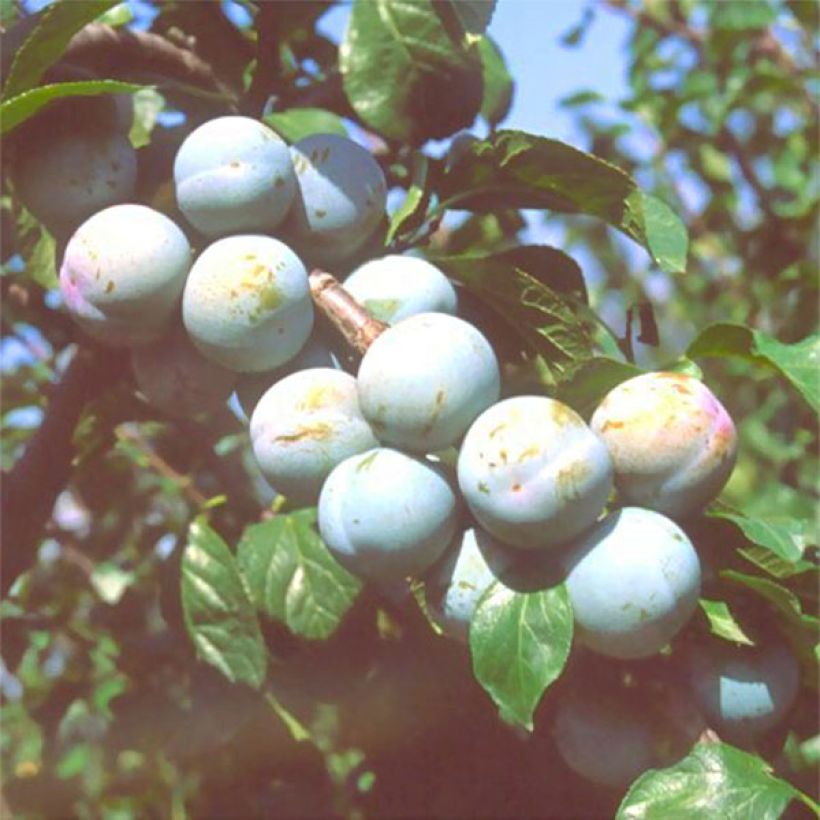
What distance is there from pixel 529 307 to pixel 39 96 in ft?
1.24

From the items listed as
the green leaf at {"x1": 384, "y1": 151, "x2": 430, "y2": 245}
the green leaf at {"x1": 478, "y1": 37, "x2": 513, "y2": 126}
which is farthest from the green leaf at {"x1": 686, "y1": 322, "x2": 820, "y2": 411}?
the green leaf at {"x1": 478, "y1": 37, "x2": 513, "y2": 126}

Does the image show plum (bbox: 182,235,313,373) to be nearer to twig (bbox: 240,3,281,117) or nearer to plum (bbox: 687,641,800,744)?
twig (bbox: 240,3,281,117)

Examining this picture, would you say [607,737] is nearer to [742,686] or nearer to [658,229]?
[742,686]

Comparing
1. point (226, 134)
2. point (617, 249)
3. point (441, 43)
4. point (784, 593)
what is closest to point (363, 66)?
point (441, 43)

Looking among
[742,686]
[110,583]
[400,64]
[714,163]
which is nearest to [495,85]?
[400,64]

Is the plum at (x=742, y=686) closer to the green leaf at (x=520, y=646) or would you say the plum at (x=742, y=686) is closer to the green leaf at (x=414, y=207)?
the green leaf at (x=520, y=646)

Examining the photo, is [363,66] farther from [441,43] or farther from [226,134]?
[226,134]

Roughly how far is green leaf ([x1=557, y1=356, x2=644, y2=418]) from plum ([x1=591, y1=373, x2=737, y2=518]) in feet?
0.05

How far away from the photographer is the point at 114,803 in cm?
184

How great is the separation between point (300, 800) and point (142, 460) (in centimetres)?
52

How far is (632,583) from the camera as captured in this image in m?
0.71

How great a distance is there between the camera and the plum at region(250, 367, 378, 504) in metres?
0.80

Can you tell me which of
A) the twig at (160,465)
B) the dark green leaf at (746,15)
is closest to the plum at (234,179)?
the twig at (160,465)

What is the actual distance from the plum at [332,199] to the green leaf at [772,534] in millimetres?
335
